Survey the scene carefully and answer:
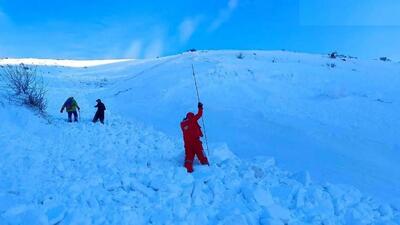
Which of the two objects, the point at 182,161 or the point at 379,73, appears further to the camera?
the point at 379,73

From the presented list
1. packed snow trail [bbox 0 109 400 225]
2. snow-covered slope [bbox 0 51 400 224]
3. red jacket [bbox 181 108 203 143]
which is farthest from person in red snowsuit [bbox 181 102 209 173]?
packed snow trail [bbox 0 109 400 225]

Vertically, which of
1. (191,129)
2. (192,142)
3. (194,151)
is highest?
(191,129)

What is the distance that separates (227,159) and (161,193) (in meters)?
2.59

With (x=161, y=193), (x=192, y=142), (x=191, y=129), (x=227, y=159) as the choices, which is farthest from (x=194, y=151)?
(x=161, y=193)

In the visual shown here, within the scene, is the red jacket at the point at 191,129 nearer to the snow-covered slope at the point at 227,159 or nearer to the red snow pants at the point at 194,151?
the red snow pants at the point at 194,151

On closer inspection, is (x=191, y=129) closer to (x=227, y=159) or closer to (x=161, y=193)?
(x=227, y=159)

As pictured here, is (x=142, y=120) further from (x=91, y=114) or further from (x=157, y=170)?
(x=157, y=170)

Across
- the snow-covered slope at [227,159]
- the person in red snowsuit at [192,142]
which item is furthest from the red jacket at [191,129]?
the snow-covered slope at [227,159]

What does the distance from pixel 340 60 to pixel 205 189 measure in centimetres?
2320

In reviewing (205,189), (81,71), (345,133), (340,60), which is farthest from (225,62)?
(81,71)

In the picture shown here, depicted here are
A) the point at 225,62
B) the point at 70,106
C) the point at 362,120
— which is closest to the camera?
the point at 362,120

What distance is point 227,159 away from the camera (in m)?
9.12

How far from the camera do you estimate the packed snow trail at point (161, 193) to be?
19.6 feet

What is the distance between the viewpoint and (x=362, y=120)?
12914mm
